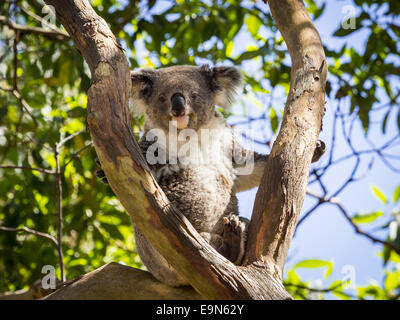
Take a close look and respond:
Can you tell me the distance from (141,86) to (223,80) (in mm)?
592

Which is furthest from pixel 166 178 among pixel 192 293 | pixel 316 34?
pixel 316 34

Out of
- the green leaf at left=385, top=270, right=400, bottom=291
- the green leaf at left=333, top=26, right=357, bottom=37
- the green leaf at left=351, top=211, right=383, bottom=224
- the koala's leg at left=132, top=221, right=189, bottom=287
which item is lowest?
the green leaf at left=385, top=270, right=400, bottom=291

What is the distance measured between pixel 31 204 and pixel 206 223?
170 cm

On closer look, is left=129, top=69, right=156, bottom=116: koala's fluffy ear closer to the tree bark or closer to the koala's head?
the koala's head

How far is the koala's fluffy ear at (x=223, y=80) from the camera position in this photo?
129 inches

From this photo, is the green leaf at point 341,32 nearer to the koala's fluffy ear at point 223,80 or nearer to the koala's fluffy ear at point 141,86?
the koala's fluffy ear at point 223,80

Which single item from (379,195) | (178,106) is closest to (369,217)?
(379,195)

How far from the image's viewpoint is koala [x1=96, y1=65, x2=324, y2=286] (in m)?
2.77

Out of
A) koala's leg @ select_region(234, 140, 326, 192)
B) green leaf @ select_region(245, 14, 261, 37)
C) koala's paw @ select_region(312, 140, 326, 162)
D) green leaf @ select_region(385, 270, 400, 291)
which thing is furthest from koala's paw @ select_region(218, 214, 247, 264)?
green leaf @ select_region(385, 270, 400, 291)

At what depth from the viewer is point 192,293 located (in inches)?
94.4

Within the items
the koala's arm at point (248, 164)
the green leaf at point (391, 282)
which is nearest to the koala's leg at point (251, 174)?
the koala's arm at point (248, 164)

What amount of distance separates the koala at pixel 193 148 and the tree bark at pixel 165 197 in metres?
0.48

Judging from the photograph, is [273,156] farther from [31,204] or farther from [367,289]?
[367,289]

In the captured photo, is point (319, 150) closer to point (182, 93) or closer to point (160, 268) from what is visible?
point (182, 93)
